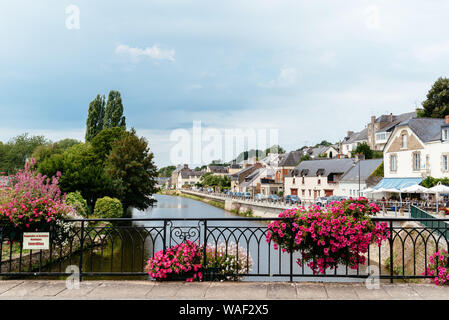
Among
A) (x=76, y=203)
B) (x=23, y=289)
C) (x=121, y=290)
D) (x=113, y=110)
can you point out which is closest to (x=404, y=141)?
(x=76, y=203)

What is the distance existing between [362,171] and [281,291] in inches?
1779

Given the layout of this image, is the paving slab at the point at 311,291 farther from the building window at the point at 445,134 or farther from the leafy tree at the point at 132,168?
Answer: the leafy tree at the point at 132,168

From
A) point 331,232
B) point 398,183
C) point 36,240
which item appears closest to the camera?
point 331,232

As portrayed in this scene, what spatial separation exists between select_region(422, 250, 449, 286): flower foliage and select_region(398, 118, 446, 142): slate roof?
1268 inches

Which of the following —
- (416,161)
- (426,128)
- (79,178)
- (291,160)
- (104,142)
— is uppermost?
(426,128)

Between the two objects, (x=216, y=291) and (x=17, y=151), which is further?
(x=17, y=151)

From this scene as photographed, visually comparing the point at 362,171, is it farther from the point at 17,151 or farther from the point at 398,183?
the point at 17,151

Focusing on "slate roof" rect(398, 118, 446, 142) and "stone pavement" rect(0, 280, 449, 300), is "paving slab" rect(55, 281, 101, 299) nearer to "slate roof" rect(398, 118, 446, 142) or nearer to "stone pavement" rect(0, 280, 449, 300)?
"stone pavement" rect(0, 280, 449, 300)

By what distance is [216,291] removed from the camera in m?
5.51

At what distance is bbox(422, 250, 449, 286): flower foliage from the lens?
18.9ft

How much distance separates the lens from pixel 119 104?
5556 cm
